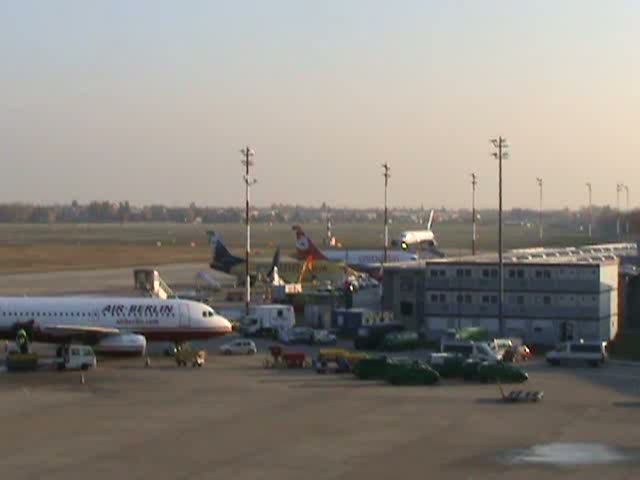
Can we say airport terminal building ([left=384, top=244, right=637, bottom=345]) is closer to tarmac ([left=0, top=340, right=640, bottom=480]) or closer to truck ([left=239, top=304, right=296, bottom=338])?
truck ([left=239, top=304, right=296, bottom=338])

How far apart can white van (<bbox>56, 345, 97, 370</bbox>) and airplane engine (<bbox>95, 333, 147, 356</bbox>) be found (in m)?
1.85

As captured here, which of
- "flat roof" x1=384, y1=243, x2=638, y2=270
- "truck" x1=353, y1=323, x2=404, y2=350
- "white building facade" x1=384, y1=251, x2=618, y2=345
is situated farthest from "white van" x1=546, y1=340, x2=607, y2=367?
"truck" x1=353, y1=323, x2=404, y2=350

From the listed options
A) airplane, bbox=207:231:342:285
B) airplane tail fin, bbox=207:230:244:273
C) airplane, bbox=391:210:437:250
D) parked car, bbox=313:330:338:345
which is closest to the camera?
parked car, bbox=313:330:338:345

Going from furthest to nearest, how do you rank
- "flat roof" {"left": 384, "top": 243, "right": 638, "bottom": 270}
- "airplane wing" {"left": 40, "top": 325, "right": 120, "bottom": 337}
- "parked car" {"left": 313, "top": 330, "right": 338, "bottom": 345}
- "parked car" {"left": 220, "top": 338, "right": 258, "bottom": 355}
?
"flat roof" {"left": 384, "top": 243, "right": 638, "bottom": 270} → "parked car" {"left": 313, "top": 330, "right": 338, "bottom": 345} → "parked car" {"left": 220, "top": 338, "right": 258, "bottom": 355} → "airplane wing" {"left": 40, "top": 325, "right": 120, "bottom": 337}

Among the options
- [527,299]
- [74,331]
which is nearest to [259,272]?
[527,299]

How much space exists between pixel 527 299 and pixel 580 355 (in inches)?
390

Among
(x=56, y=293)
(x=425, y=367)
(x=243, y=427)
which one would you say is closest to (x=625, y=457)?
(x=243, y=427)

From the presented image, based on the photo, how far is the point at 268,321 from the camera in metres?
69.7

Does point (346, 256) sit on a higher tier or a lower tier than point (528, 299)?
higher

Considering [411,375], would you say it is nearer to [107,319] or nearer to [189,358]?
[189,358]

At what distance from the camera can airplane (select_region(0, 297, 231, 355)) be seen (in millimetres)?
55250

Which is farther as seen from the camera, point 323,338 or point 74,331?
point 323,338

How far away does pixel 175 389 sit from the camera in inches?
1829

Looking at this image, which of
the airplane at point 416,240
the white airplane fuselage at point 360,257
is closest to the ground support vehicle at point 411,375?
the white airplane fuselage at point 360,257
